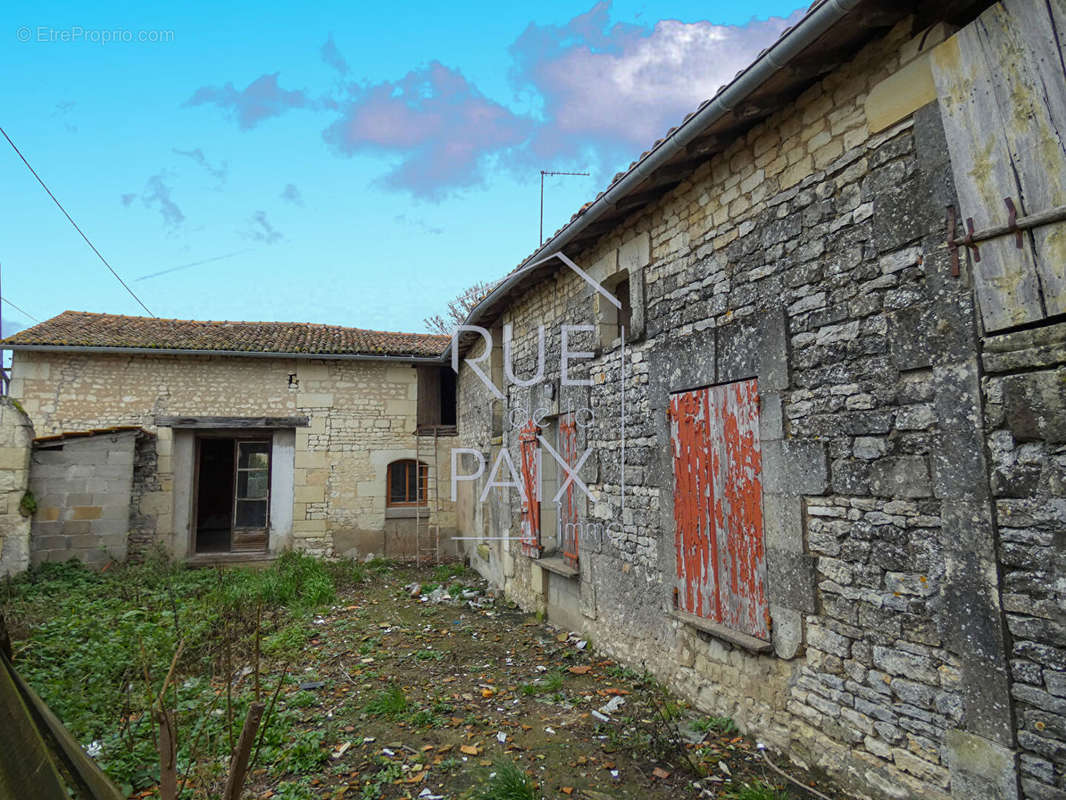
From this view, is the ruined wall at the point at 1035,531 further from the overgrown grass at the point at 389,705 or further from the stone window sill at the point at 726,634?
the overgrown grass at the point at 389,705

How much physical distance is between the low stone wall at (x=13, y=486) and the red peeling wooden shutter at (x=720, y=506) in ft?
29.6

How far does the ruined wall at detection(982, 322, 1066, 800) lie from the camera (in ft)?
7.30

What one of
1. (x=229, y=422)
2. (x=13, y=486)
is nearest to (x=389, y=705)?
(x=13, y=486)

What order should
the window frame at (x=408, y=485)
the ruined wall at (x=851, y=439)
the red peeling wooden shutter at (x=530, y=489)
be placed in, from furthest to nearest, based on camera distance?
the window frame at (x=408, y=485) < the red peeling wooden shutter at (x=530, y=489) < the ruined wall at (x=851, y=439)

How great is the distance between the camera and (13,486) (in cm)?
821

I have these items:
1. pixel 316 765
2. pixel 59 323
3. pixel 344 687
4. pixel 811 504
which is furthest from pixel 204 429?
pixel 811 504

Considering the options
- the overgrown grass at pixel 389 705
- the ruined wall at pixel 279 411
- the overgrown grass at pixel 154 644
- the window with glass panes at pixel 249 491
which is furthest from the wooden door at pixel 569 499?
the window with glass panes at pixel 249 491

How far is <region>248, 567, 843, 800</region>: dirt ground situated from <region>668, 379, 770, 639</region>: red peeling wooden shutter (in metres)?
0.77

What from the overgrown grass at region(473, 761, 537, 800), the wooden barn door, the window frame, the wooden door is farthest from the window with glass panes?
the wooden barn door

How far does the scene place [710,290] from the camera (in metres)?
4.20

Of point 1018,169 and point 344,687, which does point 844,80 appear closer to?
point 1018,169

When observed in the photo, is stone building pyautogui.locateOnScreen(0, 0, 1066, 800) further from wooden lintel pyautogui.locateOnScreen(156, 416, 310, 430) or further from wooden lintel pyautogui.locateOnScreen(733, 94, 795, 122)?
wooden lintel pyautogui.locateOnScreen(156, 416, 310, 430)

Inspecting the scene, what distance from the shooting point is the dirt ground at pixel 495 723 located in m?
3.33

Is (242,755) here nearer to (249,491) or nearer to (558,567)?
(558,567)
